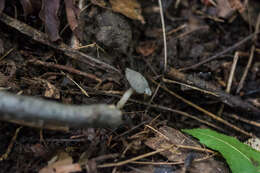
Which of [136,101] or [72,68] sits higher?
[72,68]

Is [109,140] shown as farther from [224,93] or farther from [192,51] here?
[192,51]

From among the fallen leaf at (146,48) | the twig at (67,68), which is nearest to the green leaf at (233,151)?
the twig at (67,68)

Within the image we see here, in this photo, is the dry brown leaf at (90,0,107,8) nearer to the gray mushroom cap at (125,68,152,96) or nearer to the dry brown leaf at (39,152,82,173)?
the gray mushroom cap at (125,68,152,96)

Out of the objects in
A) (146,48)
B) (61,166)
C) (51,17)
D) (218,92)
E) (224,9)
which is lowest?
(61,166)

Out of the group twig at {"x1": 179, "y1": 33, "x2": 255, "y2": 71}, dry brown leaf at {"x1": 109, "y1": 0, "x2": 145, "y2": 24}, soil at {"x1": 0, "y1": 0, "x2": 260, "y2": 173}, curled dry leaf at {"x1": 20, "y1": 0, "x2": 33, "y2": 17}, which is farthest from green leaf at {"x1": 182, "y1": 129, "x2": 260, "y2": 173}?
curled dry leaf at {"x1": 20, "y1": 0, "x2": 33, "y2": 17}

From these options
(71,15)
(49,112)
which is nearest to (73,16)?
(71,15)

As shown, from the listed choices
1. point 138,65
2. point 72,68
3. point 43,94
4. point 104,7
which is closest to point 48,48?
point 72,68

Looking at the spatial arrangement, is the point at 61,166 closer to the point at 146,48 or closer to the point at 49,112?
the point at 49,112
